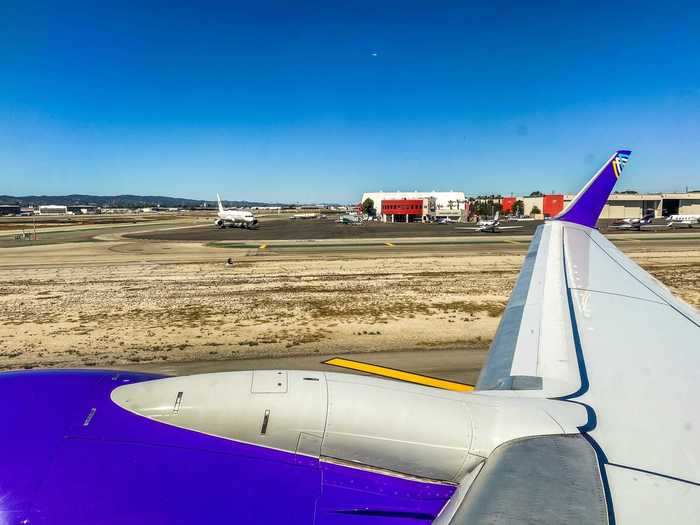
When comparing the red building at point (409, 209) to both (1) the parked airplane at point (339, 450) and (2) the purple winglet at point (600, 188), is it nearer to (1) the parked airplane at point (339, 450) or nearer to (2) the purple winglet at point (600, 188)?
(2) the purple winglet at point (600, 188)

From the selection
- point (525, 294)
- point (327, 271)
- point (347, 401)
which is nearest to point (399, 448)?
point (347, 401)

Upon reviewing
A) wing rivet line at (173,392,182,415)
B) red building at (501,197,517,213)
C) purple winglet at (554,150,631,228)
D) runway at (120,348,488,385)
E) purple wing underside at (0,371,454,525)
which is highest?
red building at (501,197,517,213)

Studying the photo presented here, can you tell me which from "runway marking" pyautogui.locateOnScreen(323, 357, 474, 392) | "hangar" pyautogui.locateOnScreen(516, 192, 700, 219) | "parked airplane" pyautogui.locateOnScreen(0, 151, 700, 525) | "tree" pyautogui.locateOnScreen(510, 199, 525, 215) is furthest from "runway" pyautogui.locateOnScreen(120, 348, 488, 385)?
"tree" pyautogui.locateOnScreen(510, 199, 525, 215)

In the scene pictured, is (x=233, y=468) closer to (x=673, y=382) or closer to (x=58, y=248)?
Result: (x=673, y=382)

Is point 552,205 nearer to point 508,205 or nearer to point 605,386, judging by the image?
point 508,205

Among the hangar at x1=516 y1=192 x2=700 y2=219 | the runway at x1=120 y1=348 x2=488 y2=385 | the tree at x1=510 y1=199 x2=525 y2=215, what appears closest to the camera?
the runway at x1=120 y1=348 x2=488 y2=385

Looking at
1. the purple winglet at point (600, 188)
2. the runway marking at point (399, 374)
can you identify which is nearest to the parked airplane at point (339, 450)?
the runway marking at point (399, 374)

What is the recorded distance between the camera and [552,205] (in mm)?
123500

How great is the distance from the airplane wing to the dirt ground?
6.15 m

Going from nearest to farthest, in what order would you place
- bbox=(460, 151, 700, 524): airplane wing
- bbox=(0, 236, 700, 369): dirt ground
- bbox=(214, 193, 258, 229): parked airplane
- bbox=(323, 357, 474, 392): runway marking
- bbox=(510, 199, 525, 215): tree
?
bbox=(460, 151, 700, 524): airplane wing, bbox=(323, 357, 474, 392): runway marking, bbox=(0, 236, 700, 369): dirt ground, bbox=(214, 193, 258, 229): parked airplane, bbox=(510, 199, 525, 215): tree

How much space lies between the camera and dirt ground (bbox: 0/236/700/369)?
12148 millimetres

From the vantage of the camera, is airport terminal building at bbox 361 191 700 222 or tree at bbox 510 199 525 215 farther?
tree at bbox 510 199 525 215

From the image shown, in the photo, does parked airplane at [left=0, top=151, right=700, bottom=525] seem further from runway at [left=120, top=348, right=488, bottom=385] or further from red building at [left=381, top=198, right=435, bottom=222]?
red building at [left=381, top=198, right=435, bottom=222]

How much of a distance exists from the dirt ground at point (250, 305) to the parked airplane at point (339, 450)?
8903 millimetres
